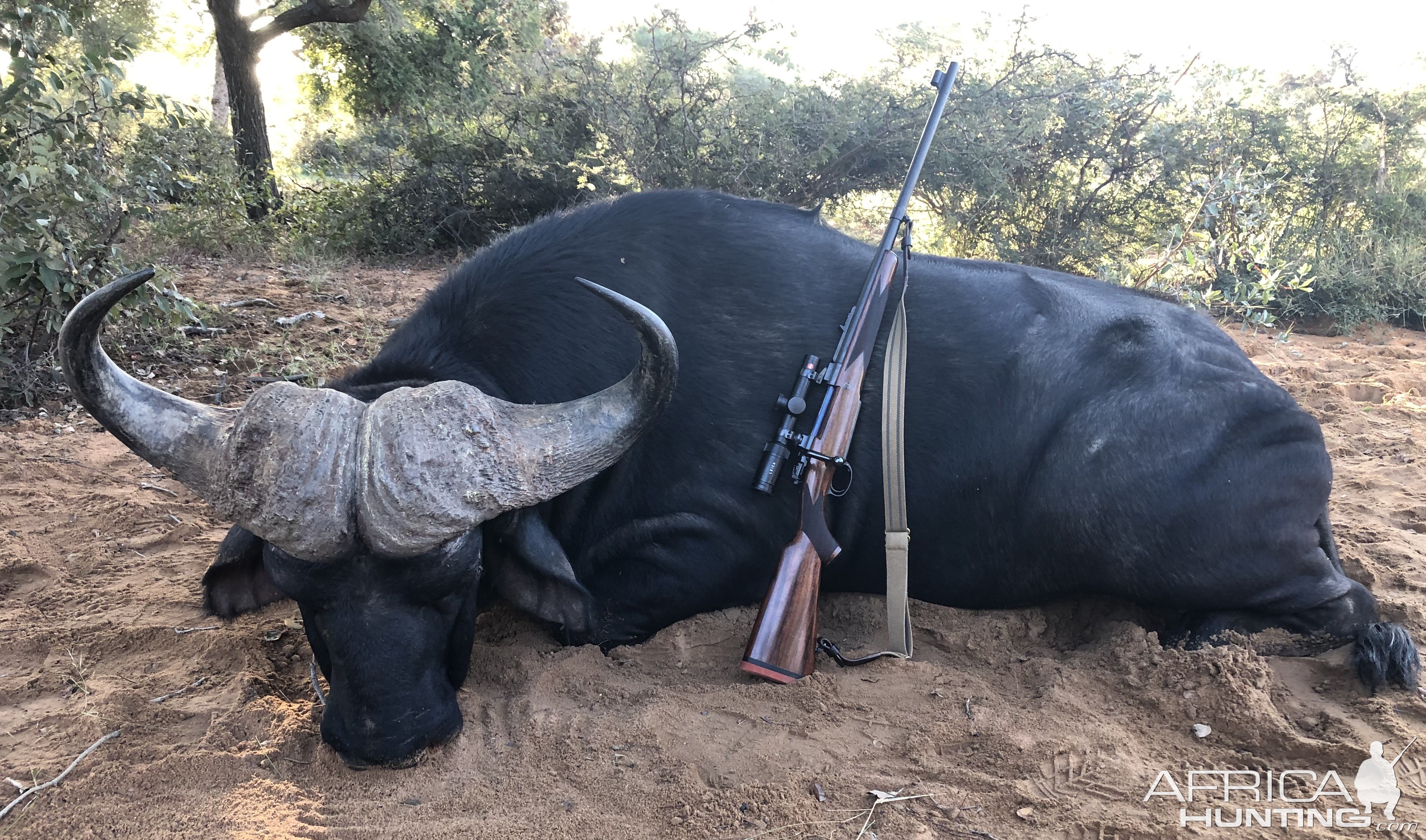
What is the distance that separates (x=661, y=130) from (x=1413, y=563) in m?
6.70

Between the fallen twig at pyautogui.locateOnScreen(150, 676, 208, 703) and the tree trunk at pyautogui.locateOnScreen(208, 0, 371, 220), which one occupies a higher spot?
the tree trunk at pyautogui.locateOnScreen(208, 0, 371, 220)

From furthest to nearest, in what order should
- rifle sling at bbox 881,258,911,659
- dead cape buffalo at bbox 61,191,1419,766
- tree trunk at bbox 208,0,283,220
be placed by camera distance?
tree trunk at bbox 208,0,283,220
rifle sling at bbox 881,258,911,659
dead cape buffalo at bbox 61,191,1419,766

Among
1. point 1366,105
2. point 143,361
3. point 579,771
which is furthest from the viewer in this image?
point 1366,105

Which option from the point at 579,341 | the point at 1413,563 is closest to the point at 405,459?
the point at 579,341

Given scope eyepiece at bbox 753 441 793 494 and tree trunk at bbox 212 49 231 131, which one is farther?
tree trunk at bbox 212 49 231 131

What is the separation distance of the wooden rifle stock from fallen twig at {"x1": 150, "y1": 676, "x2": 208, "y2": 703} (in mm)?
1769

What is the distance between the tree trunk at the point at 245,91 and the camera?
11.0m

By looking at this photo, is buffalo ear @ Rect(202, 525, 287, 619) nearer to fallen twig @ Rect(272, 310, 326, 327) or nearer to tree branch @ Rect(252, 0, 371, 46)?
fallen twig @ Rect(272, 310, 326, 327)

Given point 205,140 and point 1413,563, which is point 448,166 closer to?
point 205,140

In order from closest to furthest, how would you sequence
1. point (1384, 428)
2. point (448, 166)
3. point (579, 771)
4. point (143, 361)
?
point (579, 771), point (1384, 428), point (143, 361), point (448, 166)

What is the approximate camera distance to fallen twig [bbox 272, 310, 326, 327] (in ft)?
20.3

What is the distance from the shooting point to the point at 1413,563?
132 inches

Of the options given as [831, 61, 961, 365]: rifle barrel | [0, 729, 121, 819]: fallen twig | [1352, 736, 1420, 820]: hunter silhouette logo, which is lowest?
[0, 729, 121, 819]: fallen twig

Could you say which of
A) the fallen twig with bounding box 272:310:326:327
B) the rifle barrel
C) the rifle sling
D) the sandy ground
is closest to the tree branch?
the fallen twig with bounding box 272:310:326:327
